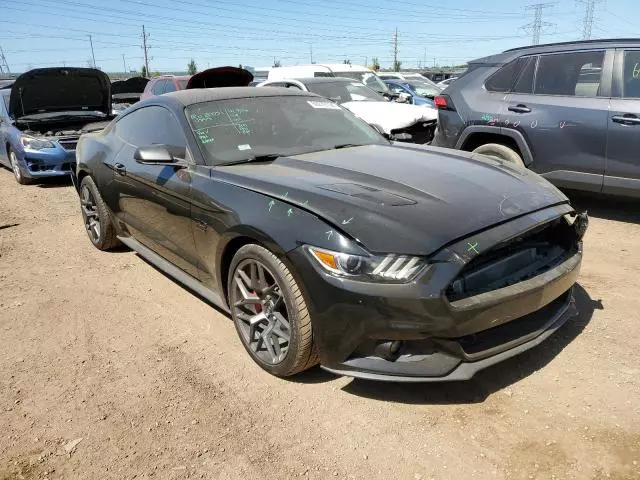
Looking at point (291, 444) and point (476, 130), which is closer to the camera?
point (291, 444)

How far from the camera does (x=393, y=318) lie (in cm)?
236

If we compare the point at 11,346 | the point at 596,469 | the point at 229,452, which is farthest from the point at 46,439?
the point at 596,469

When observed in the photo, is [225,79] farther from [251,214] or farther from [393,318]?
[393,318]

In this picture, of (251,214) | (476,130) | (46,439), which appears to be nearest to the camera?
(46,439)

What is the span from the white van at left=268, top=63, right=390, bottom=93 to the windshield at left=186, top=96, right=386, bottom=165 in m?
8.64

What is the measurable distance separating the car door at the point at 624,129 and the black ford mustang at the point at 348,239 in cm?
214

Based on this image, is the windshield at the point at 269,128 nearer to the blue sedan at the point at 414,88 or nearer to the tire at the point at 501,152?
the tire at the point at 501,152

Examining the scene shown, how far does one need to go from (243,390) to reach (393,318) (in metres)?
1.01

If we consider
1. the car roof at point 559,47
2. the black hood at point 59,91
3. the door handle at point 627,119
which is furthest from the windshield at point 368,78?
the door handle at point 627,119

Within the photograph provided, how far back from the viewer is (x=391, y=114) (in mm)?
8445

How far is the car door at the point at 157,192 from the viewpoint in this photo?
3486 mm

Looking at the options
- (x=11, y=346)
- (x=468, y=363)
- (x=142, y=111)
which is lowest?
(x=11, y=346)

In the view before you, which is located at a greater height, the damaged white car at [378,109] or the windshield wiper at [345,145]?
the windshield wiper at [345,145]

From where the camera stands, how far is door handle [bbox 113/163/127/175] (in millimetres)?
4246
